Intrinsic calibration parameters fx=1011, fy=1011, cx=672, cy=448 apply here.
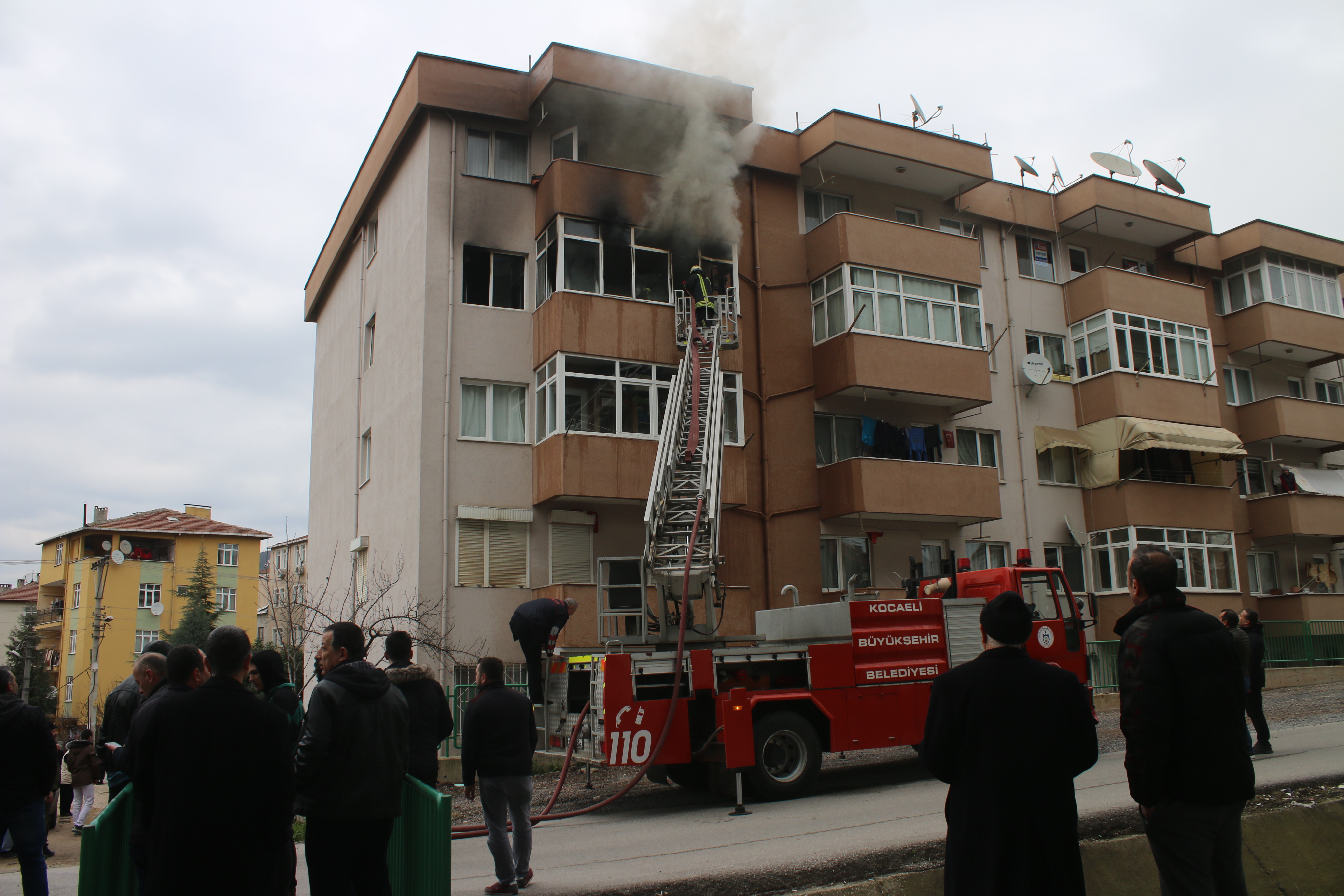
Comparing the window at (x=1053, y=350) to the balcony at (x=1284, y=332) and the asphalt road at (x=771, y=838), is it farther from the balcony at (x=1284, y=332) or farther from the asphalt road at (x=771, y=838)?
the asphalt road at (x=771, y=838)

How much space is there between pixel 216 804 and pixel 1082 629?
11367mm

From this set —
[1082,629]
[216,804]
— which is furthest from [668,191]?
[216,804]

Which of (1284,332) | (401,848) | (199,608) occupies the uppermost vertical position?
(1284,332)

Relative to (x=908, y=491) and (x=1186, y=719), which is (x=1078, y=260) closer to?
(x=908, y=491)

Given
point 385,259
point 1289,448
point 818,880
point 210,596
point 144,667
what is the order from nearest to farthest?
point 144,667, point 818,880, point 385,259, point 1289,448, point 210,596

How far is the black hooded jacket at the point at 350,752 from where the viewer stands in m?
4.98

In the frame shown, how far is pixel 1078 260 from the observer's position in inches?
1081

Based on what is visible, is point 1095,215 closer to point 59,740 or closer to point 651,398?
point 651,398

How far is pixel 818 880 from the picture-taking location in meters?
6.82

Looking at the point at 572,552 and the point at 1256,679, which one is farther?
the point at 572,552

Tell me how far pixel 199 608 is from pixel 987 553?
50.5m

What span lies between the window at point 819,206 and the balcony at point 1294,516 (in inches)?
561

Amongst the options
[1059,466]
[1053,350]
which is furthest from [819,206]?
[1059,466]

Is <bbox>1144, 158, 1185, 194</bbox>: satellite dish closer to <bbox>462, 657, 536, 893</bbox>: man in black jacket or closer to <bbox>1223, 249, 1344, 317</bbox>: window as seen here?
<bbox>1223, 249, 1344, 317</bbox>: window
